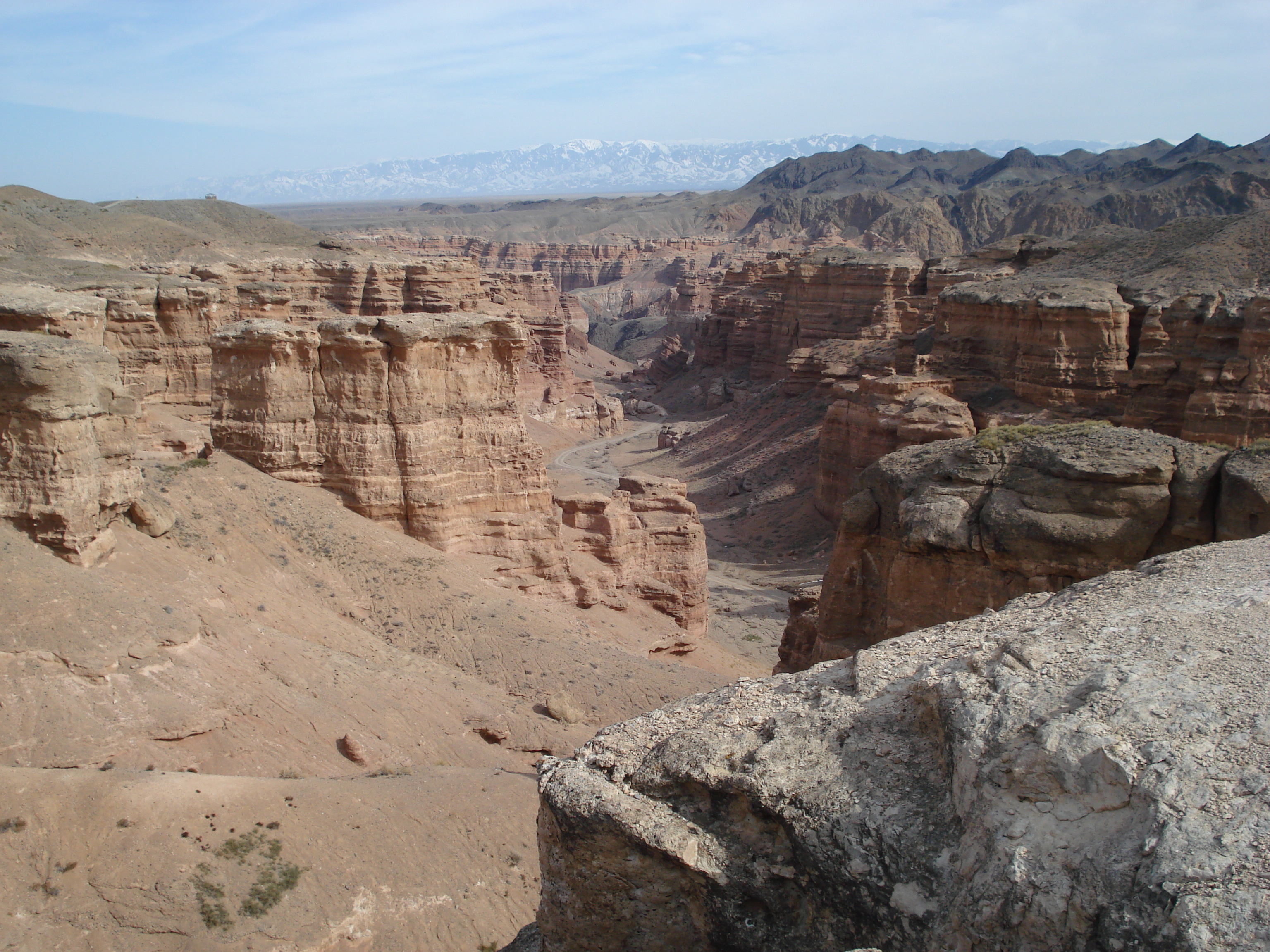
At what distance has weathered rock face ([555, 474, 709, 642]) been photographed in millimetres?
22531

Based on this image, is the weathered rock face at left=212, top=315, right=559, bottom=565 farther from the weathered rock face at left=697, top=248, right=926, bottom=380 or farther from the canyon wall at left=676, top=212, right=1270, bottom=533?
the weathered rock face at left=697, top=248, right=926, bottom=380

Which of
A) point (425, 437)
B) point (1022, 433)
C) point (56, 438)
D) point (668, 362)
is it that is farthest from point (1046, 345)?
point (668, 362)

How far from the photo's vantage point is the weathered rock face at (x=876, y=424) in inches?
1246

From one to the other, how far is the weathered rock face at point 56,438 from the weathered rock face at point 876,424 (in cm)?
2181

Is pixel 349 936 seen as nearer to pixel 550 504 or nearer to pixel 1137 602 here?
pixel 1137 602

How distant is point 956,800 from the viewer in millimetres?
6055

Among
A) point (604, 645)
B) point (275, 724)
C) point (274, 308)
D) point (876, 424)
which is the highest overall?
point (274, 308)

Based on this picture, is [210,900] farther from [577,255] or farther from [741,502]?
[577,255]

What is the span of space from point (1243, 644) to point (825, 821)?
331cm

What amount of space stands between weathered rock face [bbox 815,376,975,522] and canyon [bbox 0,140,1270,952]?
0.61 feet

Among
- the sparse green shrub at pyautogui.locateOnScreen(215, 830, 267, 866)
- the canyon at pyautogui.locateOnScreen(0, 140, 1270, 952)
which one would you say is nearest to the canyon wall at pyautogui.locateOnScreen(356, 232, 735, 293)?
the canyon at pyautogui.locateOnScreen(0, 140, 1270, 952)

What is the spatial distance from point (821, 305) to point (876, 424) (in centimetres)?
2487

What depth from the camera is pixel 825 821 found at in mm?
6379

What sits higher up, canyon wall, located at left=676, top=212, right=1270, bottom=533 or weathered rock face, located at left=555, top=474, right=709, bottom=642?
canyon wall, located at left=676, top=212, right=1270, bottom=533
